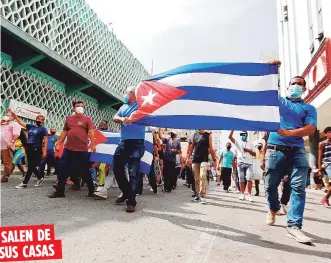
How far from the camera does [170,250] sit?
2.78 m

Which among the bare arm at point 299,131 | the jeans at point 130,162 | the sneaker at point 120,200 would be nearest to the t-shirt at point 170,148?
the sneaker at point 120,200

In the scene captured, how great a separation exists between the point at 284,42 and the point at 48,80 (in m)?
16.2

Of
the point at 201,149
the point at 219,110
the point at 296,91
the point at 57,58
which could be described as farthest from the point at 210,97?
the point at 57,58

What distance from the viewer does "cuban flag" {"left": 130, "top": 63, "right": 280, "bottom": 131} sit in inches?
154

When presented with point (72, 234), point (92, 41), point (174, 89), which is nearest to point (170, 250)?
point (72, 234)

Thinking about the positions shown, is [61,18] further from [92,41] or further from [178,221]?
[178,221]

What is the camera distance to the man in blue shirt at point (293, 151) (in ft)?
11.6

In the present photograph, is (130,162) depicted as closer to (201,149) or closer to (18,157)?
(201,149)

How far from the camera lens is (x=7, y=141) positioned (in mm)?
8125

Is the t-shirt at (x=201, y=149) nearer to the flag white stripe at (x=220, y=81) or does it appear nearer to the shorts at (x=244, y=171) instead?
the shorts at (x=244, y=171)

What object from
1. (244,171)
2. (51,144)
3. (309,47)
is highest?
(309,47)

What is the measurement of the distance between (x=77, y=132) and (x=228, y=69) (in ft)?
10.4

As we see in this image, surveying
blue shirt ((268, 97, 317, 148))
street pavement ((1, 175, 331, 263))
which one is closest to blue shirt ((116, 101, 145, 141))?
street pavement ((1, 175, 331, 263))

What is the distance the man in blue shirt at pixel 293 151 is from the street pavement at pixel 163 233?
38cm
